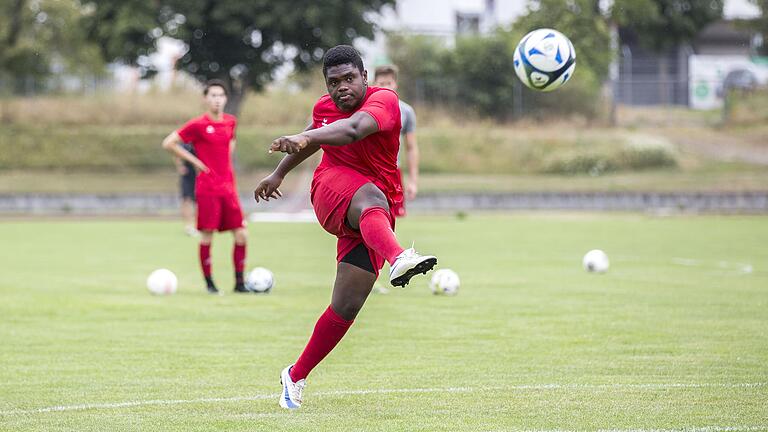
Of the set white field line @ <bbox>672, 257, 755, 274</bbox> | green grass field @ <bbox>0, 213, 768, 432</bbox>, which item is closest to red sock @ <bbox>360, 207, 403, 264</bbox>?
green grass field @ <bbox>0, 213, 768, 432</bbox>

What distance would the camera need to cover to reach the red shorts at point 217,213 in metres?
13.9

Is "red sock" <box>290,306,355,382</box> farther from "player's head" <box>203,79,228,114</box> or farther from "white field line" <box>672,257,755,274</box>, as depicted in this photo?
"white field line" <box>672,257,755,274</box>

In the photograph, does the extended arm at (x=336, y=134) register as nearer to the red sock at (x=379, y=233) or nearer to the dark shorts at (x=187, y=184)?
the red sock at (x=379, y=233)

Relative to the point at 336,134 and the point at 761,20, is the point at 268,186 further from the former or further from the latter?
the point at 761,20

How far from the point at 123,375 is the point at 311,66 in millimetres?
34177

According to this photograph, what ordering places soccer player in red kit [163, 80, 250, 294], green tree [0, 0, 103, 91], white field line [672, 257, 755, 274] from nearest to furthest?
soccer player in red kit [163, 80, 250, 294], white field line [672, 257, 755, 274], green tree [0, 0, 103, 91]

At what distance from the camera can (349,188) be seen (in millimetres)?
7102

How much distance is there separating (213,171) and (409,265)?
7910 mm

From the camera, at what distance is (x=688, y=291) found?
46.0 feet

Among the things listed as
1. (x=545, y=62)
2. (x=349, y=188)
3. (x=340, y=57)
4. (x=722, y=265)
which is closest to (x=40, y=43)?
(x=722, y=265)

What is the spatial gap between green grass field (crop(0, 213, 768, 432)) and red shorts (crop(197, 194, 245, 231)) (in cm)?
87

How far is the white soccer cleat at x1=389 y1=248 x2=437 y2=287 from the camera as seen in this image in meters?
6.42

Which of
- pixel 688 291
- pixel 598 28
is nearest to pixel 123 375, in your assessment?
pixel 688 291

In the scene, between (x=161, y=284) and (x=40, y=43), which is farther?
(x=40, y=43)
